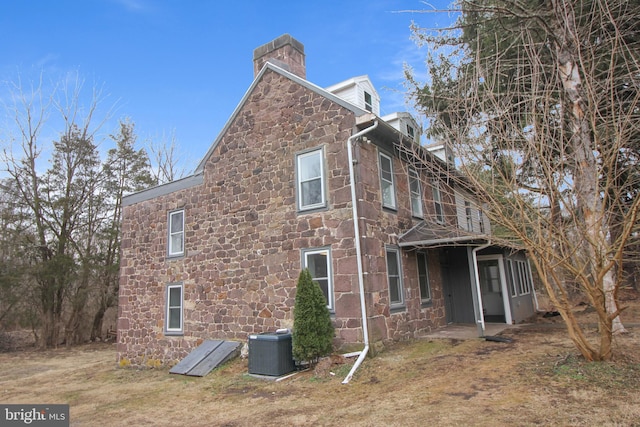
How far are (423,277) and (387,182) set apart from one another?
2873mm

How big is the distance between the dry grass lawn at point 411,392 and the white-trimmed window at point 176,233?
3.67m

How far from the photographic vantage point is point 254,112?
11172 millimetres

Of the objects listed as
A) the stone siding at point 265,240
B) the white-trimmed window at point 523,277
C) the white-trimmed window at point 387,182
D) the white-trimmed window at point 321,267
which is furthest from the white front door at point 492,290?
the white-trimmed window at point 321,267

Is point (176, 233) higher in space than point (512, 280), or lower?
higher

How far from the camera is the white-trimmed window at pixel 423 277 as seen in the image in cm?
1090

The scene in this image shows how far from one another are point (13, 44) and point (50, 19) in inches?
118

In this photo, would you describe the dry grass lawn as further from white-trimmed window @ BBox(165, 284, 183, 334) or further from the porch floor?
white-trimmed window @ BBox(165, 284, 183, 334)

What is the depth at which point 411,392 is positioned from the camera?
19.4 feet

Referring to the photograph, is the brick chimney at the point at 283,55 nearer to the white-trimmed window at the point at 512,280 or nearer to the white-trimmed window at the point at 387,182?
the white-trimmed window at the point at 387,182

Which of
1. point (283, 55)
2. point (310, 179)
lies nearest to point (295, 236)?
point (310, 179)

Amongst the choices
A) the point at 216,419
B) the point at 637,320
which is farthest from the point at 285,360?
the point at 637,320

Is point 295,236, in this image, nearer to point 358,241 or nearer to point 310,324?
point 358,241

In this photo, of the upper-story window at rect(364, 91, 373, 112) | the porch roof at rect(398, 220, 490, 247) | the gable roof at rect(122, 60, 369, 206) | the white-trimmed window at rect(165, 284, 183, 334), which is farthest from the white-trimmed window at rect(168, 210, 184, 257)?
the porch roof at rect(398, 220, 490, 247)

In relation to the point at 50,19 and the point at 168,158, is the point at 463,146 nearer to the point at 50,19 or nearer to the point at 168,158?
the point at 50,19
